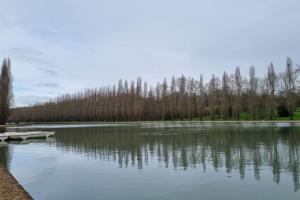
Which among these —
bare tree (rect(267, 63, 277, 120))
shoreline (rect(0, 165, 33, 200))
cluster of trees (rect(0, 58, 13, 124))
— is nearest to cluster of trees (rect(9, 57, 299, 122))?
bare tree (rect(267, 63, 277, 120))

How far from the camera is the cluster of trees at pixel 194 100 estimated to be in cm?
6725

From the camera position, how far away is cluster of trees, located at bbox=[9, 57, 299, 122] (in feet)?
221

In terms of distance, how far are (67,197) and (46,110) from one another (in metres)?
139

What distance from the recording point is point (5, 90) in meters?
65.4

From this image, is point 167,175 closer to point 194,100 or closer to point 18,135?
point 18,135

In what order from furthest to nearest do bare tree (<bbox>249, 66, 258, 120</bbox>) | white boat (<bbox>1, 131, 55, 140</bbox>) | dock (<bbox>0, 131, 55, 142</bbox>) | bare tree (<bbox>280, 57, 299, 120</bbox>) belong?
bare tree (<bbox>249, 66, 258, 120</bbox>)
bare tree (<bbox>280, 57, 299, 120</bbox>)
white boat (<bbox>1, 131, 55, 140</bbox>)
dock (<bbox>0, 131, 55, 142</bbox>)

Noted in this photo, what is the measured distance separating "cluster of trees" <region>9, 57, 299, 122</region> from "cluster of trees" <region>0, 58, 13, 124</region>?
125 ft

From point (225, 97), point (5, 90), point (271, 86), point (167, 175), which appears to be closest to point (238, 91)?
point (225, 97)

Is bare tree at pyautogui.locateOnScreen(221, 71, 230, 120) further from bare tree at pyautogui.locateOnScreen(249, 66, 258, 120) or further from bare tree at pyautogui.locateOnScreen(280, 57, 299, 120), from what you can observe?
bare tree at pyautogui.locateOnScreen(280, 57, 299, 120)

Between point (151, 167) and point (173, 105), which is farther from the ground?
point (173, 105)

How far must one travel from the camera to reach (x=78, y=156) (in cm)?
1975

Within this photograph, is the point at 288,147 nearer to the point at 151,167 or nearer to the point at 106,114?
the point at 151,167

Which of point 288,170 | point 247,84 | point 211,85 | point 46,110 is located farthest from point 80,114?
point 288,170

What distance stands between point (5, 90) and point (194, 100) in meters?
45.2
